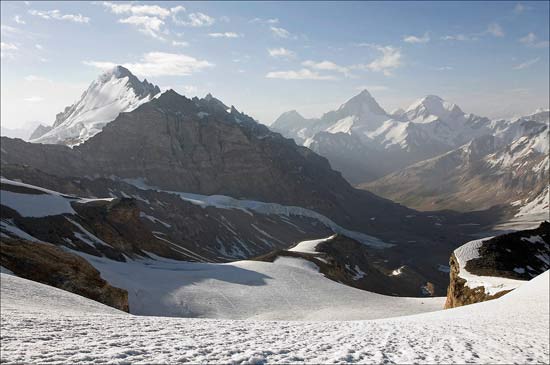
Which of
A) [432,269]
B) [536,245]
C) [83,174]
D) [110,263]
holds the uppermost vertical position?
[83,174]

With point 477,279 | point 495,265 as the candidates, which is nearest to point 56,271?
point 477,279

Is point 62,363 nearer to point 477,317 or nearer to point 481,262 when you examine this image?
point 477,317

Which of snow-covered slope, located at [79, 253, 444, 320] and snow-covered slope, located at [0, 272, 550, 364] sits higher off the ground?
snow-covered slope, located at [0, 272, 550, 364]

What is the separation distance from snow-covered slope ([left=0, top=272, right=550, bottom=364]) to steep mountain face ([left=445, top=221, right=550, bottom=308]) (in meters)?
20.9

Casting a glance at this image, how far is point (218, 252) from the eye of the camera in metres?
A: 146

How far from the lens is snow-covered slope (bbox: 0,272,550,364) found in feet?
34.7

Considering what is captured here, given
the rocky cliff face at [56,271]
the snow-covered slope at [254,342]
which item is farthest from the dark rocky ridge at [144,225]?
the snow-covered slope at [254,342]

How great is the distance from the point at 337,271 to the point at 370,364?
69.6m

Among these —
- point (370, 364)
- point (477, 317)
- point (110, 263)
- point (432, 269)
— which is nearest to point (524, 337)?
point (477, 317)

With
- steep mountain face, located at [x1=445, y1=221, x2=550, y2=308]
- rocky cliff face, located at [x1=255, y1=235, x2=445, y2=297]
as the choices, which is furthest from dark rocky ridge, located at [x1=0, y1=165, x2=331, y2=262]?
steep mountain face, located at [x1=445, y1=221, x2=550, y2=308]

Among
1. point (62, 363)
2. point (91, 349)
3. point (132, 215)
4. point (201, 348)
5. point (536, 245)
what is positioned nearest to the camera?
point (62, 363)

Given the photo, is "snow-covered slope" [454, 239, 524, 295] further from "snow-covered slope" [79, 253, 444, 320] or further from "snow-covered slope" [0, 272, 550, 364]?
"snow-covered slope" [0, 272, 550, 364]

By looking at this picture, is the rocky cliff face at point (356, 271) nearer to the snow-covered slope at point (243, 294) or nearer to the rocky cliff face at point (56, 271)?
the snow-covered slope at point (243, 294)

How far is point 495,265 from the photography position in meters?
49.9
